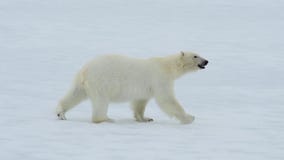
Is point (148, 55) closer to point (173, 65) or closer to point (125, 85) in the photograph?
point (173, 65)

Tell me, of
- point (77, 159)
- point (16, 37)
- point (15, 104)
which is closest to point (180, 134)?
point (77, 159)

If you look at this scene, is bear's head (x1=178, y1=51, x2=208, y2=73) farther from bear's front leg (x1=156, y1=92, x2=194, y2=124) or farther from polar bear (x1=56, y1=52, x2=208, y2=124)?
bear's front leg (x1=156, y1=92, x2=194, y2=124)

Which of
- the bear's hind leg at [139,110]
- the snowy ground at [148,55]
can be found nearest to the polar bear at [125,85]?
the bear's hind leg at [139,110]

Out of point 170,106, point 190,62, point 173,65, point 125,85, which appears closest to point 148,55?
point 190,62

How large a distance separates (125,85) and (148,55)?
8.76 meters

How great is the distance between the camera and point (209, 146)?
578 centimetres

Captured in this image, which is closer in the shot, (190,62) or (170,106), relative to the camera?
(170,106)

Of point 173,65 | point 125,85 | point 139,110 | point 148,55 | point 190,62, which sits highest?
point 148,55

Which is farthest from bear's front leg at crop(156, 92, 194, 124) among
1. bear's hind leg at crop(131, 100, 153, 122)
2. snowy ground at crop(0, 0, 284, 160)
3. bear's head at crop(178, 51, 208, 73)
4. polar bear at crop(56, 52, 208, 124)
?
bear's head at crop(178, 51, 208, 73)

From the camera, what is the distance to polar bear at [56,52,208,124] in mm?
6730

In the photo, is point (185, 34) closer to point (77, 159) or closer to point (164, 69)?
point (164, 69)

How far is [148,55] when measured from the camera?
15641mm

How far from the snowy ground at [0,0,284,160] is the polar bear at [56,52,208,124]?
192mm

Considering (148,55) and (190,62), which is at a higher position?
(148,55)
